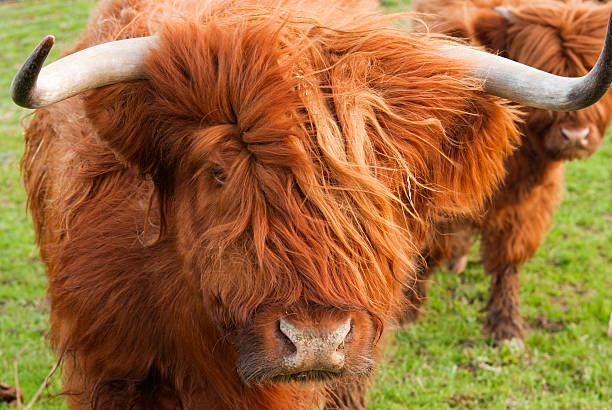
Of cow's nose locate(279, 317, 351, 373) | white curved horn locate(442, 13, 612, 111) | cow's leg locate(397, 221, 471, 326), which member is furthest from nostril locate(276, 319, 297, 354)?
cow's leg locate(397, 221, 471, 326)

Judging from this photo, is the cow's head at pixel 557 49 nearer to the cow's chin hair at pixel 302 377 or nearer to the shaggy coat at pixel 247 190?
the shaggy coat at pixel 247 190

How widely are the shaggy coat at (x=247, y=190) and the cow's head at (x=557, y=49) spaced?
73.8 inches

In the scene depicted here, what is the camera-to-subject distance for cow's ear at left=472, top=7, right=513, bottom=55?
4863 millimetres

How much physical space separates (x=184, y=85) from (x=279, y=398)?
1.26 m

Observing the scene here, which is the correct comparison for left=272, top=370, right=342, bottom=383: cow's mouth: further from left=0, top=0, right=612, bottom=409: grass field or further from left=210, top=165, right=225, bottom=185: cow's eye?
left=0, top=0, right=612, bottom=409: grass field

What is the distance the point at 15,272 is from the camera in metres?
6.01

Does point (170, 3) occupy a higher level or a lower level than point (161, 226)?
higher

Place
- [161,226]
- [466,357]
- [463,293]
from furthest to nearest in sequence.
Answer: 1. [463,293]
2. [466,357]
3. [161,226]

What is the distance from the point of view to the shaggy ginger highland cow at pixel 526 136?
4.62 meters

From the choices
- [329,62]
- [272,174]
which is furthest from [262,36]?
[272,174]

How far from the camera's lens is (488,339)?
5.21m

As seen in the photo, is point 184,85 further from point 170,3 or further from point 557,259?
point 557,259

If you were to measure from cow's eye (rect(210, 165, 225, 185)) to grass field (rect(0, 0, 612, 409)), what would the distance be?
1931 mm

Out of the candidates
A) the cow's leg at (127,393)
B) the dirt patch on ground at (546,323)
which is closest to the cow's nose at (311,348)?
the cow's leg at (127,393)
